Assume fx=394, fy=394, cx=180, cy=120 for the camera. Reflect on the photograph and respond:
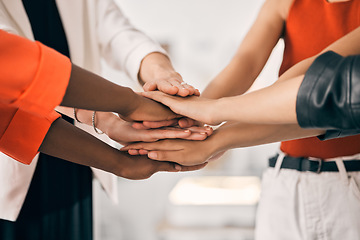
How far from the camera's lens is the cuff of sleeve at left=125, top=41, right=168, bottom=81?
128cm

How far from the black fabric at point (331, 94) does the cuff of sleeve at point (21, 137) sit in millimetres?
598

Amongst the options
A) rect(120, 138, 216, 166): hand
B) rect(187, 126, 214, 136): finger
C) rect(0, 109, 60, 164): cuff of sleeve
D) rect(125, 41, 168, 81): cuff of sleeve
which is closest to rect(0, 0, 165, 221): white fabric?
rect(125, 41, 168, 81): cuff of sleeve

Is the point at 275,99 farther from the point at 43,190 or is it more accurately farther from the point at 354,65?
the point at 43,190

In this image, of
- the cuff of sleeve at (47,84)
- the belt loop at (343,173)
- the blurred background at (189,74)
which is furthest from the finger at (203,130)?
the blurred background at (189,74)

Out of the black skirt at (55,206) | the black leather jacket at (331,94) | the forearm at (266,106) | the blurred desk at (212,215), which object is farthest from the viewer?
the blurred desk at (212,215)

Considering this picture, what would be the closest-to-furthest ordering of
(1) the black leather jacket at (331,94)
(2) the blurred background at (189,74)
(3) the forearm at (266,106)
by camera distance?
(1) the black leather jacket at (331,94)
(3) the forearm at (266,106)
(2) the blurred background at (189,74)

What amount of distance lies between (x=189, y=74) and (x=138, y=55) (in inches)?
65.4

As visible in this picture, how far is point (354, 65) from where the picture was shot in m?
0.64

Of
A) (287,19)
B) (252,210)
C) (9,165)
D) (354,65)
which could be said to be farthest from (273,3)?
(252,210)

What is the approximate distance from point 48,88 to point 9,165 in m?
0.42

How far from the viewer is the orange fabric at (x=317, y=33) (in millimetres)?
1004

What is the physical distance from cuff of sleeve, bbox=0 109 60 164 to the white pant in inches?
24.2

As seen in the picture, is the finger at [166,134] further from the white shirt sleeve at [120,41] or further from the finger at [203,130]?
the white shirt sleeve at [120,41]

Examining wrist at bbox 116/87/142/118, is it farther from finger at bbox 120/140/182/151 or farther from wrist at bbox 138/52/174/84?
wrist at bbox 138/52/174/84
